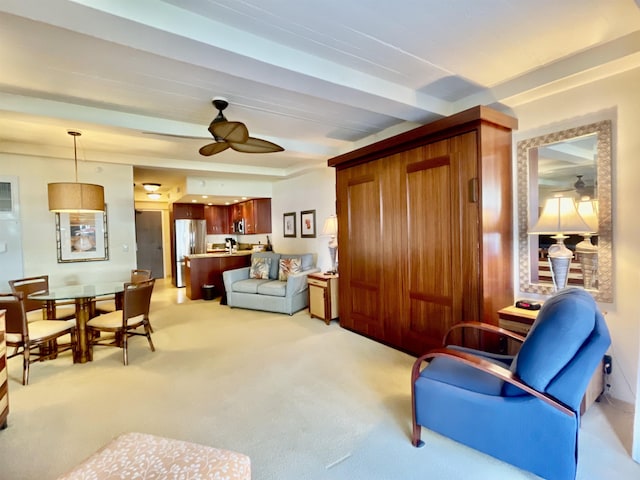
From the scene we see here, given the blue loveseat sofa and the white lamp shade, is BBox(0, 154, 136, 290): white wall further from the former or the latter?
the white lamp shade

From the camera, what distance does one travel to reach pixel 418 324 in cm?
325

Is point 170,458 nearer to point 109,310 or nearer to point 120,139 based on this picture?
point 109,310

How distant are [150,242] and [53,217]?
4500 millimetres

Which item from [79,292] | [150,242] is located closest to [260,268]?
[79,292]

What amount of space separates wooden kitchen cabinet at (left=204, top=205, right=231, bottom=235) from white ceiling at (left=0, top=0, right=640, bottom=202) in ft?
15.2

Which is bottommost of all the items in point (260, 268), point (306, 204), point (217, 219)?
point (260, 268)

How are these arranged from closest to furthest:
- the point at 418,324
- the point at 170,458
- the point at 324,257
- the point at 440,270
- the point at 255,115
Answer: the point at 170,458
the point at 440,270
the point at 418,324
the point at 255,115
the point at 324,257

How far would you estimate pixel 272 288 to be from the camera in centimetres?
516

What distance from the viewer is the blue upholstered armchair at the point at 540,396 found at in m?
1.52

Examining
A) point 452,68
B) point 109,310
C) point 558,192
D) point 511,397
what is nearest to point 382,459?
point 511,397

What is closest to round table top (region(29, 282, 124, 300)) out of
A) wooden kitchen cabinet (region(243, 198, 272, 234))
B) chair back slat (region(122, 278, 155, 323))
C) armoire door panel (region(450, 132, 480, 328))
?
chair back slat (region(122, 278, 155, 323))

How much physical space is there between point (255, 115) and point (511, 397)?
335 centimetres

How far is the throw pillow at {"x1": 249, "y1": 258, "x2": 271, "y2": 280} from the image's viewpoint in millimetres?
5766

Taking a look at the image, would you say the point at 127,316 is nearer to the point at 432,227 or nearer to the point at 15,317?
the point at 15,317
